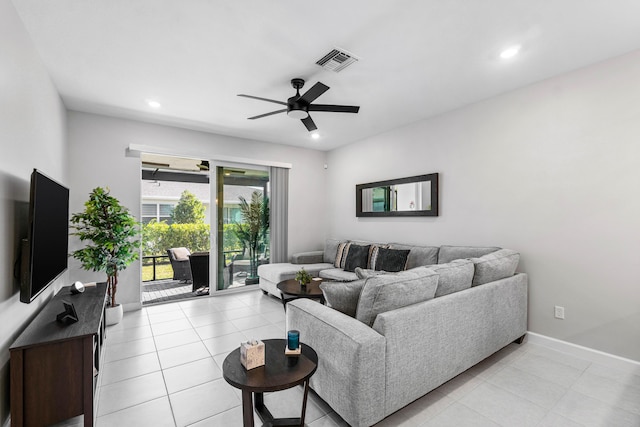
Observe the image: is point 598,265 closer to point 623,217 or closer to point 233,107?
point 623,217

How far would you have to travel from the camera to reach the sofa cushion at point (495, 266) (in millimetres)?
2594

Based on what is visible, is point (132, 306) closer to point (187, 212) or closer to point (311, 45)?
point (311, 45)

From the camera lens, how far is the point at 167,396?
7.25 feet

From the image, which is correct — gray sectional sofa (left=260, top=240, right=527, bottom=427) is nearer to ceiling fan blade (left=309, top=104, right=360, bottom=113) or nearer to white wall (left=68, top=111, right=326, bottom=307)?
ceiling fan blade (left=309, top=104, right=360, bottom=113)

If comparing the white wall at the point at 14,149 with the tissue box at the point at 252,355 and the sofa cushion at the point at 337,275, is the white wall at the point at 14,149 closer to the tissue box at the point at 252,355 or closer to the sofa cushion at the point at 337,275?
the tissue box at the point at 252,355

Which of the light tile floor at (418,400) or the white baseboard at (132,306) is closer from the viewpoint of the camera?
the light tile floor at (418,400)

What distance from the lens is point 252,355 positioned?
1605 mm

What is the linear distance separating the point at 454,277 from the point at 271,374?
1588 millimetres

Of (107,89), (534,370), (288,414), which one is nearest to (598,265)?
(534,370)

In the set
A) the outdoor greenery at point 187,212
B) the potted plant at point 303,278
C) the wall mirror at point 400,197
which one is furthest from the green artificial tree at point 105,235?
the outdoor greenery at point 187,212

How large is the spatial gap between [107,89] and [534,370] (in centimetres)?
506

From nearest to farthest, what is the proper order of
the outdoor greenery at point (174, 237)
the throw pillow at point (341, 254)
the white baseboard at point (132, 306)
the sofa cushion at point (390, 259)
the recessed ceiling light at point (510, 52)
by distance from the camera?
1. the recessed ceiling light at point (510, 52)
2. the sofa cushion at point (390, 259)
3. the white baseboard at point (132, 306)
4. the throw pillow at point (341, 254)
5. the outdoor greenery at point (174, 237)

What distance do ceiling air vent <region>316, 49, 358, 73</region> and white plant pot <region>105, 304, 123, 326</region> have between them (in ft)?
12.4

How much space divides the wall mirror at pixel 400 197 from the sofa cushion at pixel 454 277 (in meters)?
1.68
